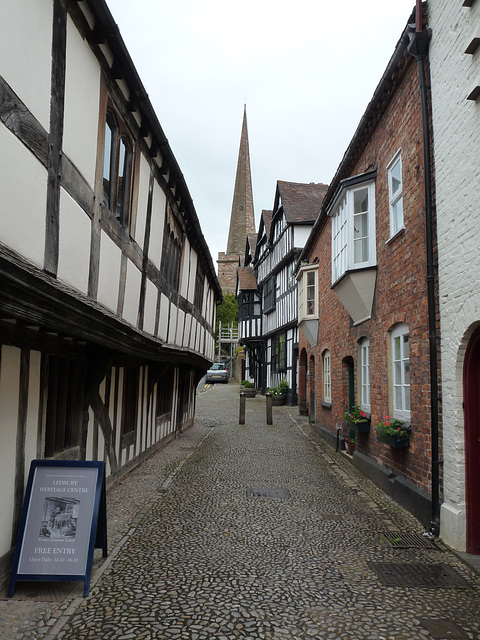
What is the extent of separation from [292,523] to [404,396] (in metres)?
2.37

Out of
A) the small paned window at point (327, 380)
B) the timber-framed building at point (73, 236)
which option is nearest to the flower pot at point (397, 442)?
the timber-framed building at point (73, 236)

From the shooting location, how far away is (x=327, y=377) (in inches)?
511

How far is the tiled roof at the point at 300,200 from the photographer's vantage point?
68.4ft

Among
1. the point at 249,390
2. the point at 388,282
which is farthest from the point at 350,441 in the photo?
the point at 249,390

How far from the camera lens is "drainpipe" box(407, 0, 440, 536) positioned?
529 centimetres

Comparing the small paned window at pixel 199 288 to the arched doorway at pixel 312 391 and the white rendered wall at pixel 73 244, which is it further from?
the white rendered wall at pixel 73 244

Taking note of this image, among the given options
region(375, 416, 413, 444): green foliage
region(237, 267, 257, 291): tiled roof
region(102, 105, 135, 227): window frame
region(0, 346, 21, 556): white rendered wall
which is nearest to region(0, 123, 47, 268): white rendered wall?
region(0, 346, 21, 556): white rendered wall

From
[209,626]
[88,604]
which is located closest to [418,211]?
[209,626]

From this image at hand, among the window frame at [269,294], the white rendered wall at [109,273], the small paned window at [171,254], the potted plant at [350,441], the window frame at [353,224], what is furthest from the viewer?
the window frame at [269,294]

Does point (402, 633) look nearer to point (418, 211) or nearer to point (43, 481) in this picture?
point (43, 481)

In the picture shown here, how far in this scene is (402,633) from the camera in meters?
3.26

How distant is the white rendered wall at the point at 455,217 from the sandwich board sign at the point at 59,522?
137 inches

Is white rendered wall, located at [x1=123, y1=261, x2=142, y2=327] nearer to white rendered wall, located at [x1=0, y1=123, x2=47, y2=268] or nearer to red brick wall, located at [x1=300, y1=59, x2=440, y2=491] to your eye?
white rendered wall, located at [x1=0, y1=123, x2=47, y2=268]

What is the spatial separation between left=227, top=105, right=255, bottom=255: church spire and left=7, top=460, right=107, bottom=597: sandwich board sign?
2129 inches
